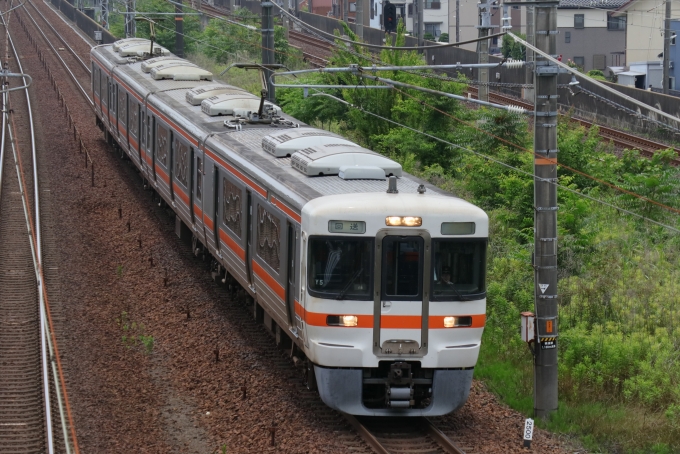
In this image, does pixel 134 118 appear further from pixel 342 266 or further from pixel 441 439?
pixel 441 439

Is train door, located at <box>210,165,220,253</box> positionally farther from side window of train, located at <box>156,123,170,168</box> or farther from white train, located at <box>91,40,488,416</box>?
side window of train, located at <box>156,123,170,168</box>

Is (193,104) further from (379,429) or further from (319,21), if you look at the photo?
(319,21)

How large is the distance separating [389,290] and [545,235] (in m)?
1.96

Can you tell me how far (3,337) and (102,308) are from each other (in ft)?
5.62

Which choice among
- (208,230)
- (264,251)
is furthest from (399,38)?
(264,251)

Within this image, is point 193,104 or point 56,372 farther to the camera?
point 193,104

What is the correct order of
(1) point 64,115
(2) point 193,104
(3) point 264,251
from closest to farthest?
(3) point 264,251 → (2) point 193,104 → (1) point 64,115

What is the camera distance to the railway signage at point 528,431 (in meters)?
9.98

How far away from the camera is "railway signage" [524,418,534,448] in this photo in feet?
32.8

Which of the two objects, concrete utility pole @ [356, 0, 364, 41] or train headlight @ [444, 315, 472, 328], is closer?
train headlight @ [444, 315, 472, 328]

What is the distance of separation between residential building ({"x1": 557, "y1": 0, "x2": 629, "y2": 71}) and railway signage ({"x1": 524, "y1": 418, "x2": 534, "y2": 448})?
48.7 metres

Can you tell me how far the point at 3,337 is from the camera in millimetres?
13789

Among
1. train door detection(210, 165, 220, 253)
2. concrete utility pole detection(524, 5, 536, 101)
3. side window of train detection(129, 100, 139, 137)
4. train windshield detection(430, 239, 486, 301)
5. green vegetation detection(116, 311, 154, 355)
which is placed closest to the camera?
train windshield detection(430, 239, 486, 301)

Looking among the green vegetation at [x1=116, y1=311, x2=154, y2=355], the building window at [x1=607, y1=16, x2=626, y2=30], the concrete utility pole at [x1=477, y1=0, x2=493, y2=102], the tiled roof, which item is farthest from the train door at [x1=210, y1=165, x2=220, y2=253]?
the building window at [x1=607, y1=16, x2=626, y2=30]
